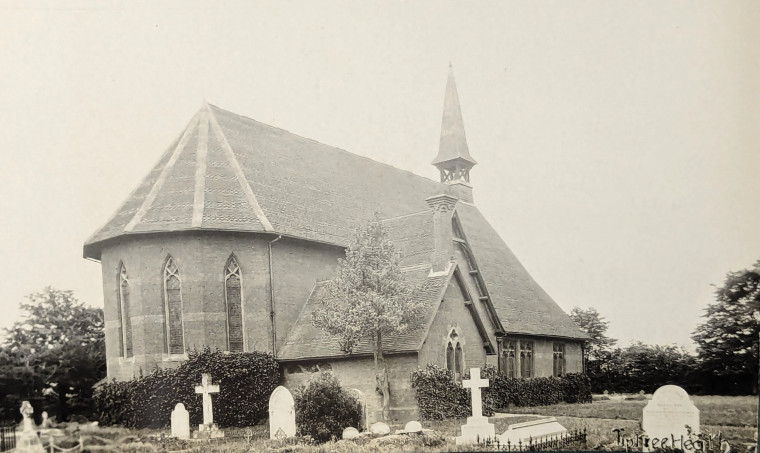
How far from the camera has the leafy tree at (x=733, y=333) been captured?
14.2 metres

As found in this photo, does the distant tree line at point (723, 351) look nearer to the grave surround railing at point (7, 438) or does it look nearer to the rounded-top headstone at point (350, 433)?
the rounded-top headstone at point (350, 433)

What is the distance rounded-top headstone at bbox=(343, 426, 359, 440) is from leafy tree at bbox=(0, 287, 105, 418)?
620 centimetres

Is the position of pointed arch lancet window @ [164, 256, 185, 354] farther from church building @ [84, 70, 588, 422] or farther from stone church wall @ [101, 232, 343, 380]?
stone church wall @ [101, 232, 343, 380]

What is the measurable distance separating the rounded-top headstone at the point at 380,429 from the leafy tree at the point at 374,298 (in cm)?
95

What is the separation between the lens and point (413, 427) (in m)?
15.4

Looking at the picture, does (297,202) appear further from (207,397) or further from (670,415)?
(670,415)

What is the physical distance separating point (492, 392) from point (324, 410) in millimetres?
6028

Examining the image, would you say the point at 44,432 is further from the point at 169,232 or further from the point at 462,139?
the point at 462,139

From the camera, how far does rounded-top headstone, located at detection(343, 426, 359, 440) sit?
15203 mm

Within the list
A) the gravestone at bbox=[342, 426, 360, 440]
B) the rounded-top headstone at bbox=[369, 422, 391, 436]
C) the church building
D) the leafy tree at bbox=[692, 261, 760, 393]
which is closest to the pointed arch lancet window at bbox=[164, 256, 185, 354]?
the church building

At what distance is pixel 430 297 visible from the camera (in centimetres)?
1731

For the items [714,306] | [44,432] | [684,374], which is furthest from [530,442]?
[44,432]

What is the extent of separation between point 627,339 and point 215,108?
1309 centimetres

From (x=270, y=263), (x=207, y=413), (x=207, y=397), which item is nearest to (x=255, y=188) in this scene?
(x=270, y=263)
